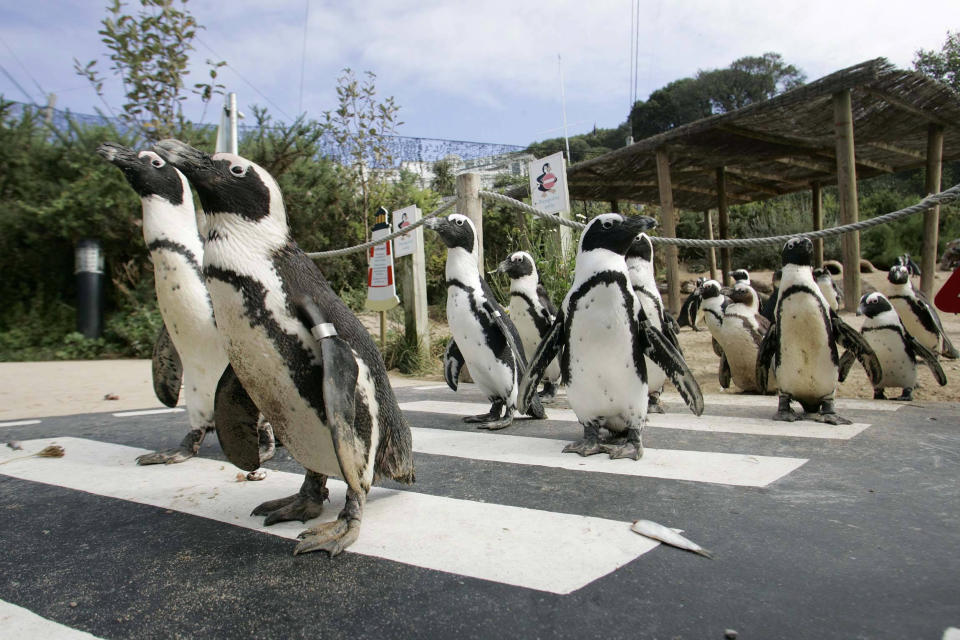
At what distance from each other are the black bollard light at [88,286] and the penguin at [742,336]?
775cm

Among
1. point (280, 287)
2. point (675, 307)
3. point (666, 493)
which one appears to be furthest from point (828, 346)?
point (675, 307)

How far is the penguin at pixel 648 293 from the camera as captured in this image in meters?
3.41

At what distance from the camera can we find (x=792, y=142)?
9.22m

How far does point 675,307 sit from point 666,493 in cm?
696

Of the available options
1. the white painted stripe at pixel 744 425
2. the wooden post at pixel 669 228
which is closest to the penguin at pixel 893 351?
the white painted stripe at pixel 744 425

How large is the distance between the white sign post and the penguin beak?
3769 millimetres

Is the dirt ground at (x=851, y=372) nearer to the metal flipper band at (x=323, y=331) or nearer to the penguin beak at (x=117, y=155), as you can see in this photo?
the metal flipper band at (x=323, y=331)

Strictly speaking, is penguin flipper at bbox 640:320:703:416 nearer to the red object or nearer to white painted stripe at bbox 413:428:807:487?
white painted stripe at bbox 413:428:807:487

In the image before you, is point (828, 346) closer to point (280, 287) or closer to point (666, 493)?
point (666, 493)

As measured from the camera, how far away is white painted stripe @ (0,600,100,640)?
118cm

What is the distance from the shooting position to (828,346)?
3070mm

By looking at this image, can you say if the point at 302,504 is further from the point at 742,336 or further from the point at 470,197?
the point at 470,197

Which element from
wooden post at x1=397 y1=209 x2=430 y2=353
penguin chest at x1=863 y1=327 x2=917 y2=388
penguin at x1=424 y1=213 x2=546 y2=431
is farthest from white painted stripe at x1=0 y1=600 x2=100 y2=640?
wooden post at x1=397 y1=209 x2=430 y2=353

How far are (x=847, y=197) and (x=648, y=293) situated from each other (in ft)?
14.5
